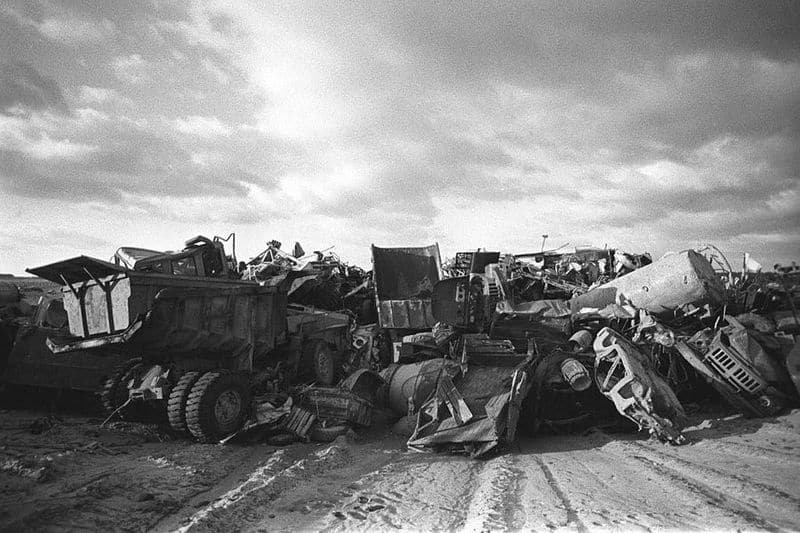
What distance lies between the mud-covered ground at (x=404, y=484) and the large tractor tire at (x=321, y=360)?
314cm

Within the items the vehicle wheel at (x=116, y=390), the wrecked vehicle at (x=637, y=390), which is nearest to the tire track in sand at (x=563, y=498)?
the wrecked vehicle at (x=637, y=390)

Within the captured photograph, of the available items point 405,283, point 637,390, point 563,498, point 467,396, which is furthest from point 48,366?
point 637,390

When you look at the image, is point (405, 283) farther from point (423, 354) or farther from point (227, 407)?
point (227, 407)

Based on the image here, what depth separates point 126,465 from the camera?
4.46m

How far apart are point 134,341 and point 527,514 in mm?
4795

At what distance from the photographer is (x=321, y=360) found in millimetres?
8797

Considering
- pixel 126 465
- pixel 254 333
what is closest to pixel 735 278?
pixel 254 333

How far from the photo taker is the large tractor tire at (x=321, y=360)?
8.52 metres

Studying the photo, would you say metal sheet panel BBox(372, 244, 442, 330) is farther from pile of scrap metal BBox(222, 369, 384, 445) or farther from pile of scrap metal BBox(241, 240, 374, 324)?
pile of scrap metal BBox(222, 369, 384, 445)

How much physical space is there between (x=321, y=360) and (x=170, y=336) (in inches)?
140

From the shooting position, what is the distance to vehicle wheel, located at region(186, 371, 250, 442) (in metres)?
5.27

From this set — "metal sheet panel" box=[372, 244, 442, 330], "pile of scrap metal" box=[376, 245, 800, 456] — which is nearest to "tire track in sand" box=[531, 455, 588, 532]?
"pile of scrap metal" box=[376, 245, 800, 456]

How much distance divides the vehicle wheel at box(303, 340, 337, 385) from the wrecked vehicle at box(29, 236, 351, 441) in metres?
1.39

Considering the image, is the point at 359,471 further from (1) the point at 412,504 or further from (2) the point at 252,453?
(2) the point at 252,453
